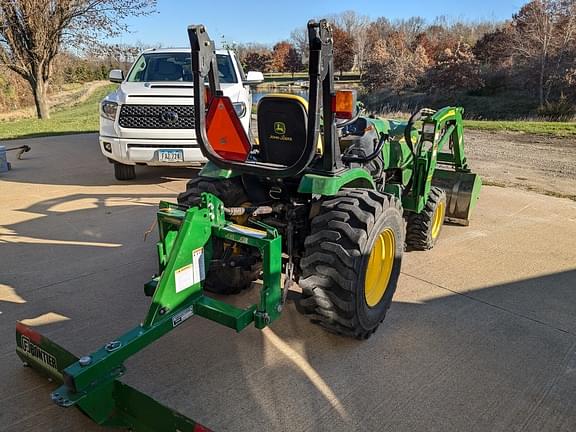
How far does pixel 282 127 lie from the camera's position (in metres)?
3.21

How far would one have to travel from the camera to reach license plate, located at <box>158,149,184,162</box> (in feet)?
22.4

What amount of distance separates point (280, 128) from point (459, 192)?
3313 millimetres

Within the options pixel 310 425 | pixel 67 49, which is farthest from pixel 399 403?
pixel 67 49

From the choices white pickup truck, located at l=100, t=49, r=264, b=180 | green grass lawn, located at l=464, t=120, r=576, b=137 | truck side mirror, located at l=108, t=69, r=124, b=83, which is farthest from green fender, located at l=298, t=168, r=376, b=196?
green grass lawn, located at l=464, t=120, r=576, b=137

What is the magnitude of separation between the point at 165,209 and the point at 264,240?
788 millimetres

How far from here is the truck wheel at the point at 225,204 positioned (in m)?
3.43

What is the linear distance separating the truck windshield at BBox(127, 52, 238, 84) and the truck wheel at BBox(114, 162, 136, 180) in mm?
1393

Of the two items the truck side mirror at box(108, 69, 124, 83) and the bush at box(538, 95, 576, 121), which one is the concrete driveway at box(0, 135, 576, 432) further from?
the bush at box(538, 95, 576, 121)

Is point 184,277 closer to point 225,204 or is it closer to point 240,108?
point 225,204

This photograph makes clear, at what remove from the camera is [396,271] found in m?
3.54

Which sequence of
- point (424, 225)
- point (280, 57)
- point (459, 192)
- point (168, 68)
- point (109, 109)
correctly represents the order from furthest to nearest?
point (280, 57) < point (168, 68) < point (109, 109) < point (459, 192) < point (424, 225)

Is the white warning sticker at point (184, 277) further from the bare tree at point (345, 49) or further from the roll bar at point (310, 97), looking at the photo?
the bare tree at point (345, 49)

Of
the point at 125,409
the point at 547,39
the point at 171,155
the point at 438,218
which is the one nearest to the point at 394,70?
the point at 547,39

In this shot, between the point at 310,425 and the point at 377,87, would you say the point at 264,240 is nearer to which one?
the point at 310,425
